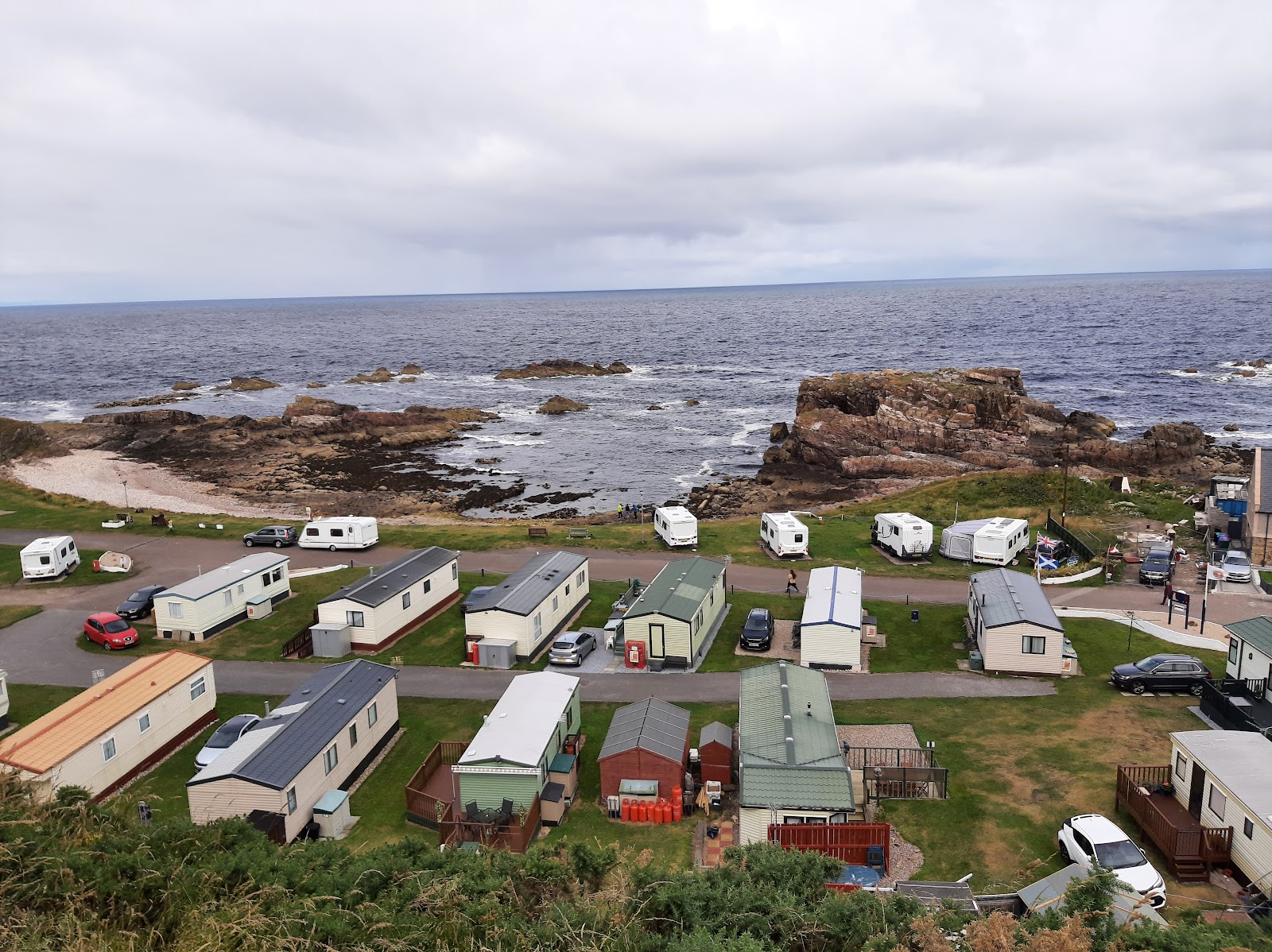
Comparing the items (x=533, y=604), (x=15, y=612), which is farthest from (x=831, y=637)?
Result: (x=15, y=612)

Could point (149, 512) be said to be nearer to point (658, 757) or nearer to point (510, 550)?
point (510, 550)

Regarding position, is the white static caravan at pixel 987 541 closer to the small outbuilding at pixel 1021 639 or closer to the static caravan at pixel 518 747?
the small outbuilding at pixel 1021 639

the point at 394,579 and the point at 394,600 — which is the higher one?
the point at 394,579

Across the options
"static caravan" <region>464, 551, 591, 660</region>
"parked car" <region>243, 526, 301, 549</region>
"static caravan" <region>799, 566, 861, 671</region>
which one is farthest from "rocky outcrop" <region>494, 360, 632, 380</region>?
"static caravan" <region>799, 566, 861, 671</region>

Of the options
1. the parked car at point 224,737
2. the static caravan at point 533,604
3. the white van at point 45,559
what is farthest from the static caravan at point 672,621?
the white van at point 45,559

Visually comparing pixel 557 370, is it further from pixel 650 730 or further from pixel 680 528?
pixel 650 730

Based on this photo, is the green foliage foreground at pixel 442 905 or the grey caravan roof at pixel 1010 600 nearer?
the green foliage foreground at pixel 442 905
